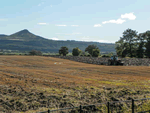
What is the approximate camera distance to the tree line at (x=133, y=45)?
4215 inches

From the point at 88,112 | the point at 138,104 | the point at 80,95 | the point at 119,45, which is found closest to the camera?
the point at 88,112

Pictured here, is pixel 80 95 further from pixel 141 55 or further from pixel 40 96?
pixel 141 55

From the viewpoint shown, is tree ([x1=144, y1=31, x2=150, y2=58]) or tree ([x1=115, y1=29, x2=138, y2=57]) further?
tree ([x1=115, y1=29, x2=138, y2=57])

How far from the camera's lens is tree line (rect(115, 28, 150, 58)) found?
107m

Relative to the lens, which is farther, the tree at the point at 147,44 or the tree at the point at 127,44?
the tree at the point at 127,44

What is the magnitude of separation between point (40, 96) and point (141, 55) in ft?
320

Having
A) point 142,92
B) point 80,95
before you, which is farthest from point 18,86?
point 142,92

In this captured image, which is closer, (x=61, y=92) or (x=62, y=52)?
(x=61, y=92)

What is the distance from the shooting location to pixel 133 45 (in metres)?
115

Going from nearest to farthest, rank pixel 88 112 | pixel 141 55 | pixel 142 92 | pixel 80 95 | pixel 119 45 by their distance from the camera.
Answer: pixel 88 112
pixel 80 95
pixel 142 92
pixel 141 55
pixel 119 45

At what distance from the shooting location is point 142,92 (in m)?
21.0

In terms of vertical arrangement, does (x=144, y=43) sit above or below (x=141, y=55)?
above

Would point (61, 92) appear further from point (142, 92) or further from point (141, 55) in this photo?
point (141, 55)

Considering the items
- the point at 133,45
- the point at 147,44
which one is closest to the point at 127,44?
the point at 133,45
